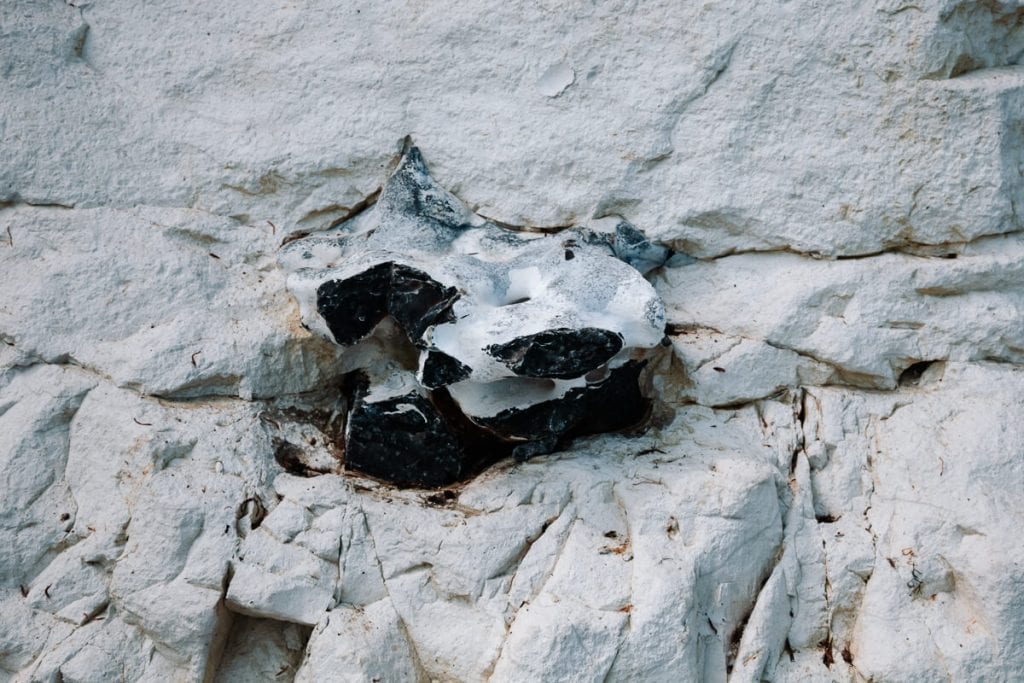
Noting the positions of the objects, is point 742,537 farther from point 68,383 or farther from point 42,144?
point 42,144

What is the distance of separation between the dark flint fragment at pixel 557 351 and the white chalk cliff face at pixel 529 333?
0.17 feet

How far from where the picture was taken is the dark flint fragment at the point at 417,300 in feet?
7.64

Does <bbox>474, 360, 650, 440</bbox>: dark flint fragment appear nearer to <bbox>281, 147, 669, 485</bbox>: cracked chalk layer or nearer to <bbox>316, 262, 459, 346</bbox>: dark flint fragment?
<bbox>281, 147, 669, 485</bbox>: cracked chalk layer

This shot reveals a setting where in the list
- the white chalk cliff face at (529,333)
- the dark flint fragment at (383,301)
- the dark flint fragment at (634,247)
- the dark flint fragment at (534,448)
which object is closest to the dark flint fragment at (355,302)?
the dark flint fragment at (383,301)

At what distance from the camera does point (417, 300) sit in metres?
2.37

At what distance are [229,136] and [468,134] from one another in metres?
0.64

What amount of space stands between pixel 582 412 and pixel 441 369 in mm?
381

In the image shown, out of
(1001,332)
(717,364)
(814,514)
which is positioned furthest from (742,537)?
(1001,332)

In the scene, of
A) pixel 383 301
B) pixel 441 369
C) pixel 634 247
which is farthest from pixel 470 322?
pixel 634 247

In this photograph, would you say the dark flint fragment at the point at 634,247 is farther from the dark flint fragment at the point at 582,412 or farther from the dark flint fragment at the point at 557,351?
the dark flint fragment at the point at 557,351

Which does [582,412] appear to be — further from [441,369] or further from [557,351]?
[441,369]

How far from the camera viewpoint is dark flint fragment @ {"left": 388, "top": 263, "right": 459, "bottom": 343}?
91.7 inches

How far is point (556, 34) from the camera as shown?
269 centimetres

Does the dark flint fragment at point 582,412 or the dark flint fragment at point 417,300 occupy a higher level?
the dark flint fragment at point 417,300
